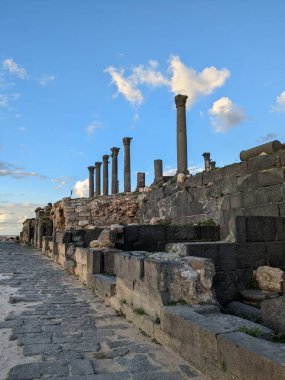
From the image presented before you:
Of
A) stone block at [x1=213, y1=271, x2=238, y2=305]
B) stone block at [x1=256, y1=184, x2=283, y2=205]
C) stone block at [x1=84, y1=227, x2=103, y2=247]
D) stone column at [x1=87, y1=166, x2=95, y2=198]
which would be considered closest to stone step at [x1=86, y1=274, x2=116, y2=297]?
stone block at [x1=213, y1=271, x2=238, y2=305]

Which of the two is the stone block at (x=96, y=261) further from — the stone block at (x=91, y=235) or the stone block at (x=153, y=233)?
the stone block at (x=91, y=235)

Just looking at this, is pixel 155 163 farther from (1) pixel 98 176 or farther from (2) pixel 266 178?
(2) pixel 266 178

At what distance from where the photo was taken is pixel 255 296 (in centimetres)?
576

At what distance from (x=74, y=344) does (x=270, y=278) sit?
342cm

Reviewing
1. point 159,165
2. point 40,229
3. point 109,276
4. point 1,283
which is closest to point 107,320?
point 109,276

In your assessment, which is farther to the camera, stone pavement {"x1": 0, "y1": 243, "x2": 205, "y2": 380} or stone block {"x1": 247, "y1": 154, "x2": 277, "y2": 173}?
Answer: stone block {"x1": 247, "y1": 154, "x2": 277, "y2": 173}

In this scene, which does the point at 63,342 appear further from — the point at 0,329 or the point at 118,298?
the point at 118,298

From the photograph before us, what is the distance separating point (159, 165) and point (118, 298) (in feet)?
75.6

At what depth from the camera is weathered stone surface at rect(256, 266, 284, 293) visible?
589 cm

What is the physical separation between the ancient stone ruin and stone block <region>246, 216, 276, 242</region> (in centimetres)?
2

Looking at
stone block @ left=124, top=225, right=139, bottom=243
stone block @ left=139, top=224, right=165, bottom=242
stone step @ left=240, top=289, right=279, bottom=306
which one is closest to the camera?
stone step @ left=240, top=289, right=279, bottom=306

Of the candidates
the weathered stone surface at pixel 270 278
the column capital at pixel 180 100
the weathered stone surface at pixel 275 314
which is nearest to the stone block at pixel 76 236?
the weathered stone surface at pixel 270 278

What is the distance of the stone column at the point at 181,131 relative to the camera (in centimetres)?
2067

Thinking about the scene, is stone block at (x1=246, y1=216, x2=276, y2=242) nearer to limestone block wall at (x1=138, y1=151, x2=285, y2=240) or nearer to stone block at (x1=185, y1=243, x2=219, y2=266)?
limestone block wall at (x1=138, y1=151, x2=285, y2=240)
